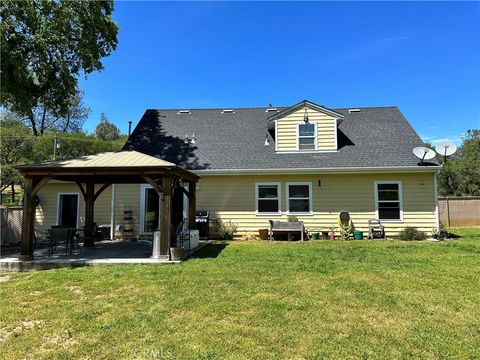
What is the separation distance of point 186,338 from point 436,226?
12235mm

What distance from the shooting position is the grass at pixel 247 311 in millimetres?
3711

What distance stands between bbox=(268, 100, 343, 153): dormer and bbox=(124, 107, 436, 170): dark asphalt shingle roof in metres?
0.42

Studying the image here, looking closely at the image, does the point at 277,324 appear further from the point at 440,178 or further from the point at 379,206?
the point at 440,178

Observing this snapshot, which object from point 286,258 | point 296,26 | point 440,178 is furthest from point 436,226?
point 440,178

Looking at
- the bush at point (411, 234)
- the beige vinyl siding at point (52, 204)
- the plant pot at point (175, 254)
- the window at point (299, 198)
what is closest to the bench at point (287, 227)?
the window at point (299, 198)

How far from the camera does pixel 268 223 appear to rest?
1371 cm

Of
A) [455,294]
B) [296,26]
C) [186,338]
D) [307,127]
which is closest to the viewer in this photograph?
[186,338]

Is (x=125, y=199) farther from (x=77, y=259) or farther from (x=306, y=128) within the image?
(x=306, y=128)

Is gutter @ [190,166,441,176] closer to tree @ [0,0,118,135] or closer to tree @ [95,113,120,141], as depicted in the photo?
tree @ [0,0,118,135]

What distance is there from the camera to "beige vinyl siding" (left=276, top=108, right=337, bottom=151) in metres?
14.5

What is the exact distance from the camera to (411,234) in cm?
1280

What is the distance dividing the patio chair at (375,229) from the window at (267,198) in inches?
142

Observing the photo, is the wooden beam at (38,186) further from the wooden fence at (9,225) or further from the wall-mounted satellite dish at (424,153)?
the wall-mounted satellite dish at (424,153)

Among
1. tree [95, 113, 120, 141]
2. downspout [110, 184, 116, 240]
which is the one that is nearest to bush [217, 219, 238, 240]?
downspout [110, 184, 116, 240]
